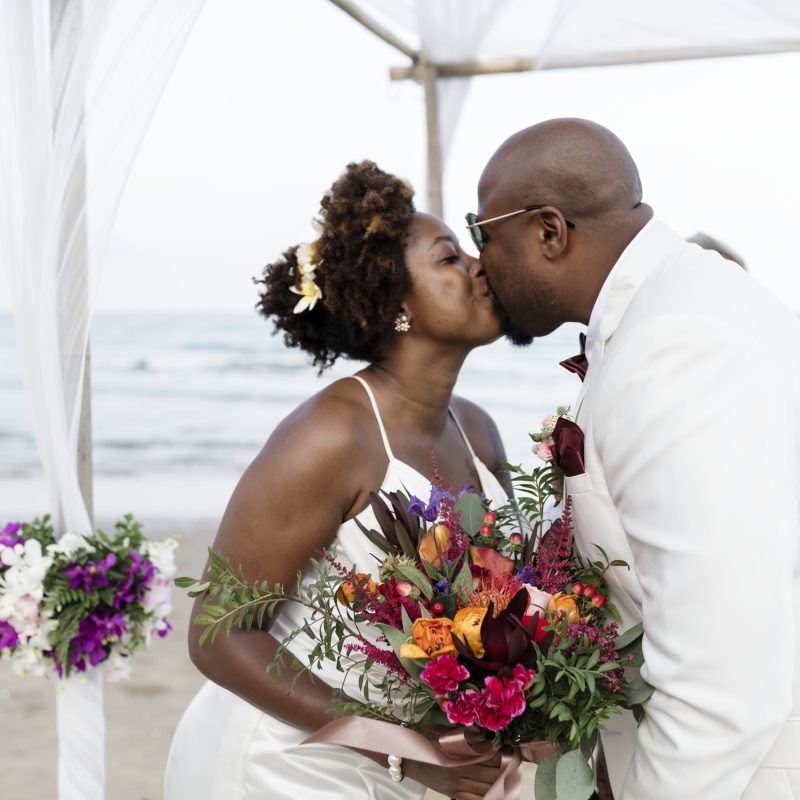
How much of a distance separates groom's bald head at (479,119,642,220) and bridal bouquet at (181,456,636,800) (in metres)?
0.56

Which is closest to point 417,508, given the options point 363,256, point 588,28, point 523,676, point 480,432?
point 523,676

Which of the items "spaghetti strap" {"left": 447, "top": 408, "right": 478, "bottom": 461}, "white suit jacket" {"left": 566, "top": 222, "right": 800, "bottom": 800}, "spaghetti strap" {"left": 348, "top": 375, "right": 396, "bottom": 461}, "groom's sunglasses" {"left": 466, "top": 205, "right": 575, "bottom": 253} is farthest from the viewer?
"spaghetti strap" {"left": 447, "top": 408, "right": 478, "bottom": 461}

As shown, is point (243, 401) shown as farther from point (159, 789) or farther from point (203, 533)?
point (159, 789)

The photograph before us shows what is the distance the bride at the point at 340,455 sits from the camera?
2.44 m

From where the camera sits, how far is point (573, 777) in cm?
173

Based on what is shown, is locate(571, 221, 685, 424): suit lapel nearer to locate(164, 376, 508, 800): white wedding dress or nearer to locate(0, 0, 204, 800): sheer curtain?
locate(164, 376, 508, 800): white wedding dress

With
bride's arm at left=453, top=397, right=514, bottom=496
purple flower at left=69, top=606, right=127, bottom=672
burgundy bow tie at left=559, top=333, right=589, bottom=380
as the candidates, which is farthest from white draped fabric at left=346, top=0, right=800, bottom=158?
purple flower at left=69, top=606, right=127, bottom=672

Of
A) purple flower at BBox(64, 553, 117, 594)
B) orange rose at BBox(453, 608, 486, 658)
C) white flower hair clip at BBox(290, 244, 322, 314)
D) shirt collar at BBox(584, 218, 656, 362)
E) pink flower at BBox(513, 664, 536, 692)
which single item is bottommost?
purple flower at BBox(64, 553, 117, 594)

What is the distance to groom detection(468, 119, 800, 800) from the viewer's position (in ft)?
4.99

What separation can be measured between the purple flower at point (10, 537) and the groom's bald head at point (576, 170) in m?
1.90

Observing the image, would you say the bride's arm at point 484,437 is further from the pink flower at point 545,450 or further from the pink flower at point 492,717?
the pink flower at point 492,717

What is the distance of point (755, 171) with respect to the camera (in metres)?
26.2

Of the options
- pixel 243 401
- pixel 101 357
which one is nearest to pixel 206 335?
pixel 101 357

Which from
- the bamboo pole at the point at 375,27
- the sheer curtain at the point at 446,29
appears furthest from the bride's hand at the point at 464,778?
the sheer curtain at the point at 446,29
